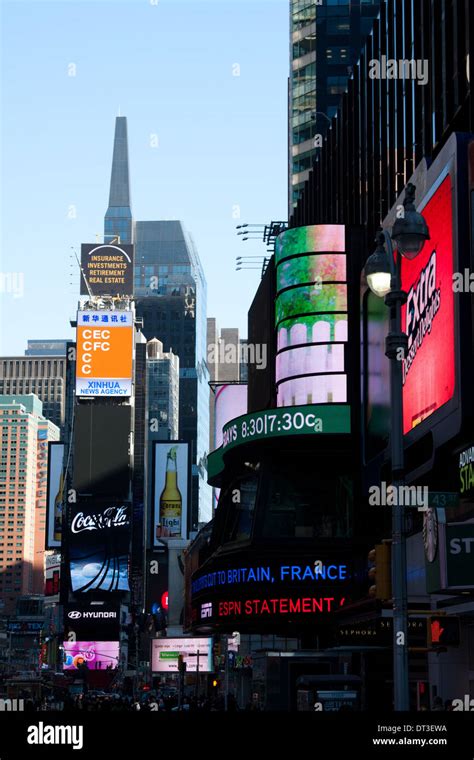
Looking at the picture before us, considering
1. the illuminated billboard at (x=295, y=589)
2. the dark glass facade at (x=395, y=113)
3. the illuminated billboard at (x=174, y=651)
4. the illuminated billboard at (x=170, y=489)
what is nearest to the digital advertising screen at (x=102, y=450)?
the illuminated billboard at (x=170, y=489)

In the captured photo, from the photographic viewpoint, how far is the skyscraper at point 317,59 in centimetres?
12175

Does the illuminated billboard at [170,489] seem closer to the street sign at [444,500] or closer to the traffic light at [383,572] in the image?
the street sign at [444,500]

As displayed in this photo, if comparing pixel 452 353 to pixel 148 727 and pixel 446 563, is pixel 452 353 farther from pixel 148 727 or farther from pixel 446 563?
pixel 148 727

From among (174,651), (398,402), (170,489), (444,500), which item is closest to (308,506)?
(444,500)

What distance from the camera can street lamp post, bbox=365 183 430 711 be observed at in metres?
18.9

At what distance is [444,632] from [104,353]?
16410 centimetres

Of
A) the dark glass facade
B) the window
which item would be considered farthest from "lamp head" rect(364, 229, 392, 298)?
the window

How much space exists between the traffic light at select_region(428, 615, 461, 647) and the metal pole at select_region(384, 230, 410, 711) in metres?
0.43

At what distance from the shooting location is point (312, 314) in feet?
156

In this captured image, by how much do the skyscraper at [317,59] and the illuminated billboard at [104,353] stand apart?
193 feet

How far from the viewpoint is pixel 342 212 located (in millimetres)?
60969

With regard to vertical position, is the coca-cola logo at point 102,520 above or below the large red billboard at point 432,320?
above

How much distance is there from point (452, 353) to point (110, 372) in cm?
15466

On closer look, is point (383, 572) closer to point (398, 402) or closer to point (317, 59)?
point (398, 402)
